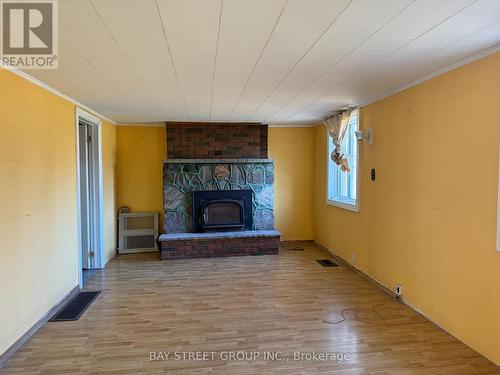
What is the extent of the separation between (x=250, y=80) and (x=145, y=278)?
282 centimetres

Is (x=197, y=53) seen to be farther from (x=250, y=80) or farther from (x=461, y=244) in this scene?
(x=461, y=244)

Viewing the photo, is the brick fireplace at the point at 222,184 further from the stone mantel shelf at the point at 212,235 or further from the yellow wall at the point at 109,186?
the yellow wall at the point at 109,186

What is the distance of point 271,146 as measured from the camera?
5910 millimetres

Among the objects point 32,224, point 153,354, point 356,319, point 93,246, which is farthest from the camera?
point 93,246

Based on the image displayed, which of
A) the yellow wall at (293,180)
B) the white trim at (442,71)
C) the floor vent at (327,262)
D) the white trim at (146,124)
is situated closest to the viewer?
the white trim at (442,71)

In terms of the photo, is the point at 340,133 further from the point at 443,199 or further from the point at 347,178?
the point at 443,199

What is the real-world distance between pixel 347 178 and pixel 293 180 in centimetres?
128

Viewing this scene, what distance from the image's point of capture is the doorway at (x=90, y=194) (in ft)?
14.7

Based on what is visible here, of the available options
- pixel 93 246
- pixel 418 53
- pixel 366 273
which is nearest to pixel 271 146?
pixel 366 273

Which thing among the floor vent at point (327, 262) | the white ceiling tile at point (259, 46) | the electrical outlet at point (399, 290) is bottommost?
the floor vent at point (327, 262)

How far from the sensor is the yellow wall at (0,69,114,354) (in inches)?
95.5

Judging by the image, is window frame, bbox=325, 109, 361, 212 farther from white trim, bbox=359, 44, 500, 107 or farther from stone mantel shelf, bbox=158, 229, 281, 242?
stone mantel shelf, bbox=158, 229, 281, 242

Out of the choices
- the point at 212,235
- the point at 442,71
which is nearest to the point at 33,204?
the point at 212,235

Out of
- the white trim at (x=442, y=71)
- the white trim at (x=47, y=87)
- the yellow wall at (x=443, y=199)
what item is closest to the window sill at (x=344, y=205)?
the yellow wall at (x=443, y=199)
